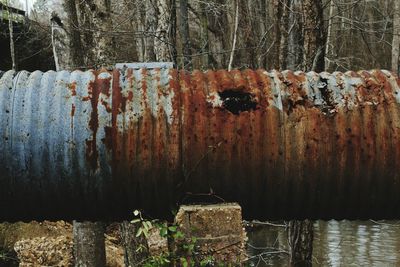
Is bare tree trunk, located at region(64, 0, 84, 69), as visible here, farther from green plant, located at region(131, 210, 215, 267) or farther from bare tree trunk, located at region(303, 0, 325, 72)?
green plant, located at region(131, 210, 215, 267)

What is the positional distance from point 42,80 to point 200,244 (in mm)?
1298

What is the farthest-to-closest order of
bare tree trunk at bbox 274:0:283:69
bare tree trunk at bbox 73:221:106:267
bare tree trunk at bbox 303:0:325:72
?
bare tree trunk at bbox 274:0:283:69 < bare tree trunk at bbox 73:221:106:267 < bare tree trunk at bbox 303:0:325:72

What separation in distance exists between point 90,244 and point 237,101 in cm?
617

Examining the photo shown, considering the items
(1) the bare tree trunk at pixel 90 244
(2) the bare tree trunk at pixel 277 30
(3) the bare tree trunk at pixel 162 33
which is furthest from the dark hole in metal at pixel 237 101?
(2) the bare tree trunk at pixel 277 30

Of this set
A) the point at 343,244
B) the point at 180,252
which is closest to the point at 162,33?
the point at 180,252

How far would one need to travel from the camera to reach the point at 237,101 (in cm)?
339

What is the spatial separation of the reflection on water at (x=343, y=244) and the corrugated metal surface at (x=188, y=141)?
7.83m

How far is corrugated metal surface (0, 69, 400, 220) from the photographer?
3.29 metres

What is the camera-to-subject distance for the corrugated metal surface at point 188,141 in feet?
10.8

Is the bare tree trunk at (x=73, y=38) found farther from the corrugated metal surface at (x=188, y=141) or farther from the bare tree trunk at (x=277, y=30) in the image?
the corrugated metal surface at (x=188, y=141)

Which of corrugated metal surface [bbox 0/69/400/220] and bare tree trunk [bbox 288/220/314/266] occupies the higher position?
corrugated metal surface [bbox 0/69/400/220]

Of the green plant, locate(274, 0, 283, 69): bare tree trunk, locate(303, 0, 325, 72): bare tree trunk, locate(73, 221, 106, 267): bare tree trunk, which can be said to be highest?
locate(274, 0, 283, 69): bare tree trunk

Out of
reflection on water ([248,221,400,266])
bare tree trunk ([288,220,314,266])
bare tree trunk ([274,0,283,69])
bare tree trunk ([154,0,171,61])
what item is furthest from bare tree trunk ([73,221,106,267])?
bare tree trunk ([274,0,283,69])

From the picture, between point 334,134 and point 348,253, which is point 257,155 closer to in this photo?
point 334,134
